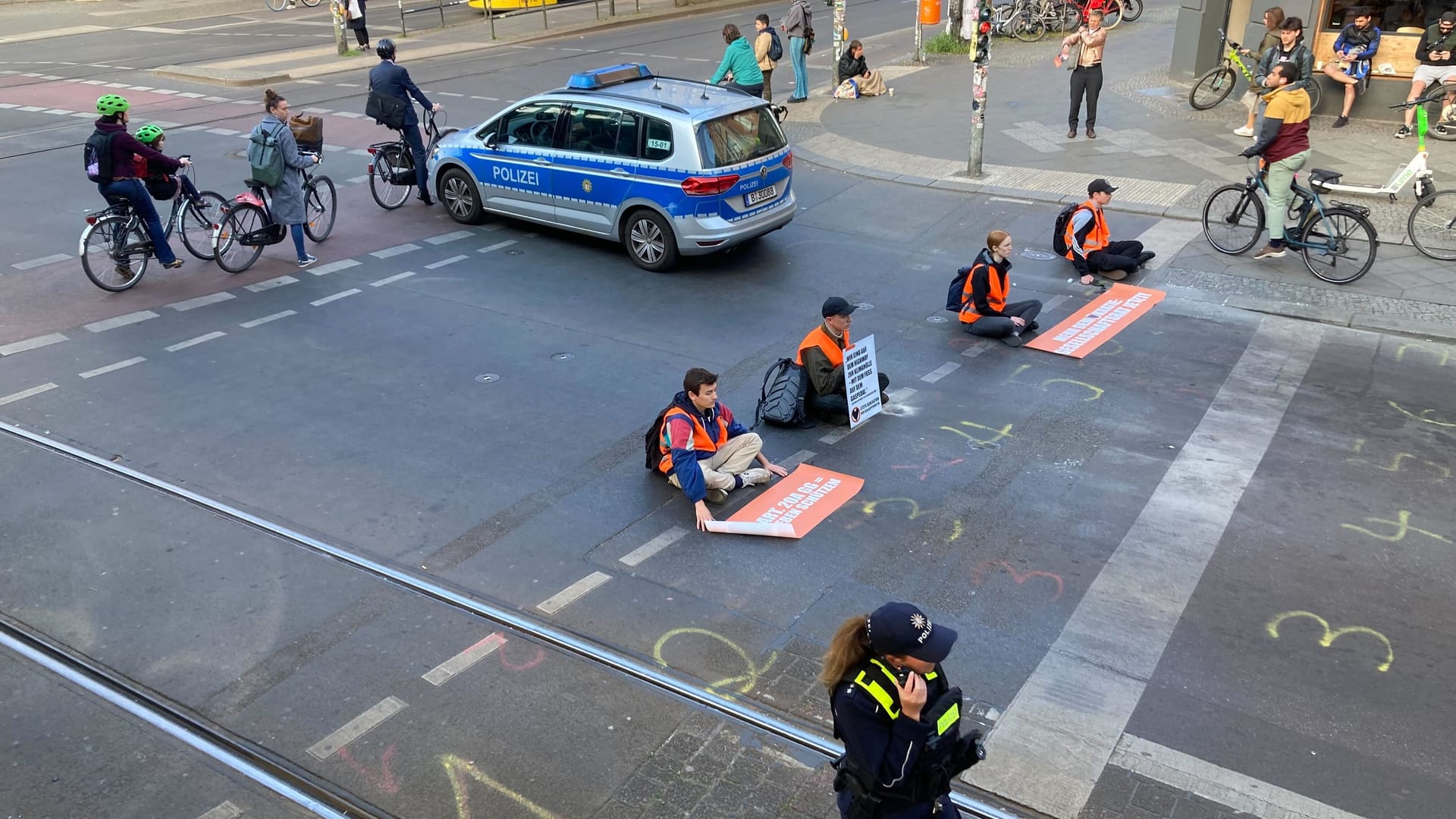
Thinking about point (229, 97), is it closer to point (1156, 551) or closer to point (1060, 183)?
point (1060, 183)

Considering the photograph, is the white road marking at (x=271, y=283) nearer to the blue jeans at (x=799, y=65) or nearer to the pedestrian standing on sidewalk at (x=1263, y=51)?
the blue jeans at (x=799, y=65)

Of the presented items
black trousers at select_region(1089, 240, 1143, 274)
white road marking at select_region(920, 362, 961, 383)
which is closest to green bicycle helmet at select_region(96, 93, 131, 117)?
white road marking at select_region(920, 362, 961, 383)

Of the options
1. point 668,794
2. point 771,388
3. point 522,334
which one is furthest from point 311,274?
point 668,794

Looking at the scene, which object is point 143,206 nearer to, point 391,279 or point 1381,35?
point 391,279

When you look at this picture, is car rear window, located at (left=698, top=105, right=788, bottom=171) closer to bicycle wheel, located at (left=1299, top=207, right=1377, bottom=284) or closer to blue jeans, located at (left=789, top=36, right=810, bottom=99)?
bicycle wheel, located at (left=1299, top=207, right=1377, bottom=284)

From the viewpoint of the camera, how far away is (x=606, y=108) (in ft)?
39.4

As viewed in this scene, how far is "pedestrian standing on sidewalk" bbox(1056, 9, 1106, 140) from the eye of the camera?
51.3 ft

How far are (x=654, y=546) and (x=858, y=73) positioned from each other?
51.7 ft

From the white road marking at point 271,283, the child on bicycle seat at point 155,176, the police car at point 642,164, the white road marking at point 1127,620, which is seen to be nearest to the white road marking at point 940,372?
the white road marking at point 1127,620

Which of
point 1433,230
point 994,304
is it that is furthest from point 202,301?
point 1433,230

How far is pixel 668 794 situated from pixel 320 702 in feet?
6.25

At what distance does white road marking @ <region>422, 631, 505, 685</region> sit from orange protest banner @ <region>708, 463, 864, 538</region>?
164 centimetres

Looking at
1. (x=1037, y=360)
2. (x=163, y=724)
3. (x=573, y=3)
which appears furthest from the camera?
(x=573, y=3)

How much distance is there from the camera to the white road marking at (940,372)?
920 cm
